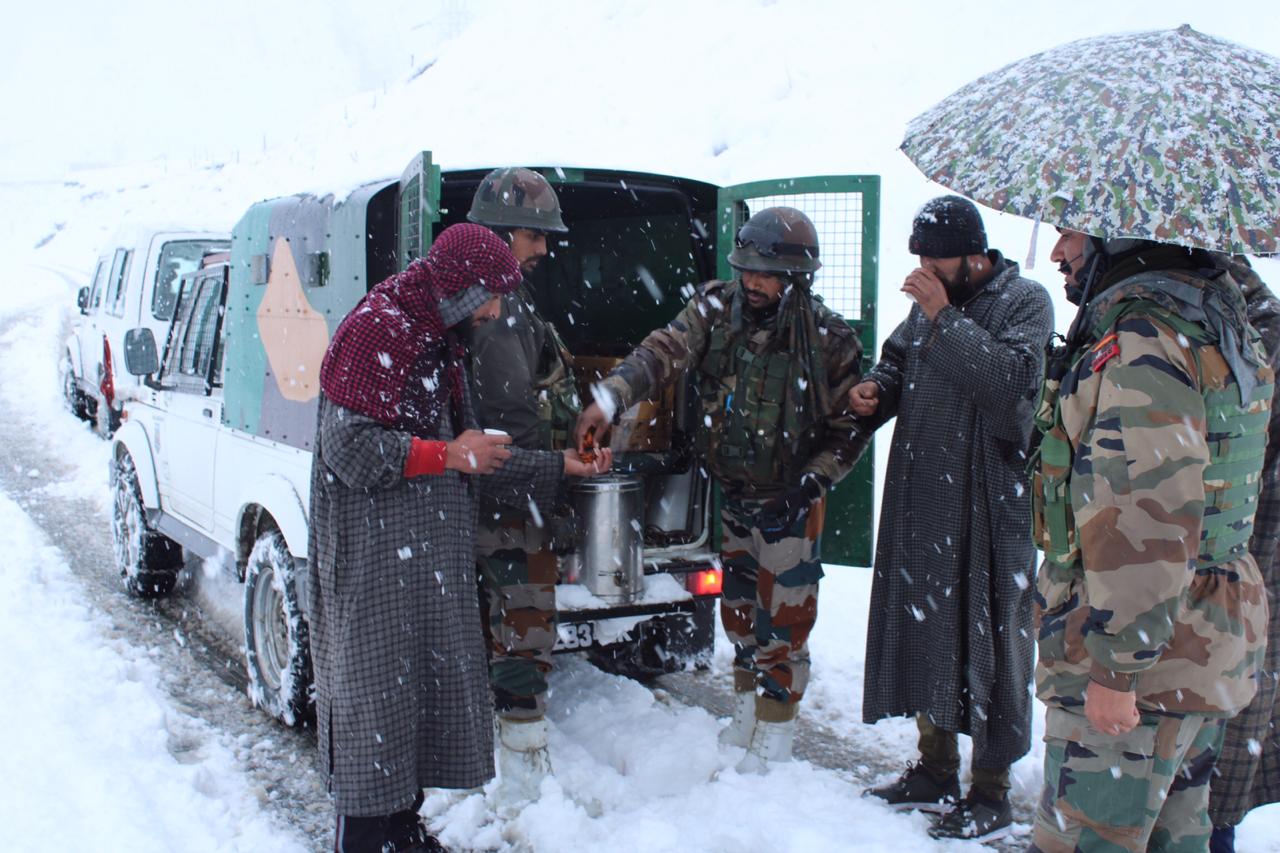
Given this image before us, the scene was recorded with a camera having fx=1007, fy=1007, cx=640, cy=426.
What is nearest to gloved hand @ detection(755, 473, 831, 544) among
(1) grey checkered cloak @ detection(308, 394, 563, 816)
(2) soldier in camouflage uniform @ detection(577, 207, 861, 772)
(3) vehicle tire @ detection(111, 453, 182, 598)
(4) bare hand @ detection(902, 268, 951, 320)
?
(2) soldier in camouflage uniform @ detection(577, 207, 861, 772)

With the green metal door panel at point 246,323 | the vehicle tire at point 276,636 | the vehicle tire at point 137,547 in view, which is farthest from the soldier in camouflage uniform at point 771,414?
the vehicle tire at point 137,547

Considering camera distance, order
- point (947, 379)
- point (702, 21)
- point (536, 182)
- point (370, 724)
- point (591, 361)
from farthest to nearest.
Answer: point (702, 21) → point (591, 361) → point (536, 182) → point (947, 379) → point (370, 724)

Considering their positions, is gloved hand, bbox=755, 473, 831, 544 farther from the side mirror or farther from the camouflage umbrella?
the side mirror

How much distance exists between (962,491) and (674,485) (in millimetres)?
1612

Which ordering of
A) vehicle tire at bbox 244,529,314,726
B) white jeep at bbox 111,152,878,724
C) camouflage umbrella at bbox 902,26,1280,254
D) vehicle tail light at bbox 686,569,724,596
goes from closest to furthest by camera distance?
1. camouflage umbrella at bbox 902,26,1280,254
2. white jeep at bbox 111,152,878,724
3. vehicle tire at bbox 244,529,314,726
4. vehicle tail light at bbox 686,569,724,596

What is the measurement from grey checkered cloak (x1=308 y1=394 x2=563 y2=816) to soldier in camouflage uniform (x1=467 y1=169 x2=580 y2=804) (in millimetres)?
518

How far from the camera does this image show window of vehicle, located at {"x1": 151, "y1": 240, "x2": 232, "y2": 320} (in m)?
7.86

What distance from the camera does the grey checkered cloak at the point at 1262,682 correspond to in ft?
8.84

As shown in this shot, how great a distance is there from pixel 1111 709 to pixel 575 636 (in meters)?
2.53

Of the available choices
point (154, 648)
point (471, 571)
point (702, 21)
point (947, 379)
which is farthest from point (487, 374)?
point (702, 21)

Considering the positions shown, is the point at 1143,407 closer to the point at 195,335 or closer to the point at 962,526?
the point at 962,526

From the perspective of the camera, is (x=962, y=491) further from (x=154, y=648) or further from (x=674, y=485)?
(x=154, y=648)

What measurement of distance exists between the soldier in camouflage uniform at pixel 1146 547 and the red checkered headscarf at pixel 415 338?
5.45 feet

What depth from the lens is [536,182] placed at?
3.81 meters
